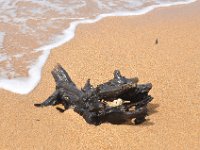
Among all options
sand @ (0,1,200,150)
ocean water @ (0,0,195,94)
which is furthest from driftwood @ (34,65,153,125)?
ocean water @ (0,0,195,94)

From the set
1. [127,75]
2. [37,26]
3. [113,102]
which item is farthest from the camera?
[37,26]

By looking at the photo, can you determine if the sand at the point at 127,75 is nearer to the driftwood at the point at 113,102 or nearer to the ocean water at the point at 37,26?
the driftwood at the point at 113,102

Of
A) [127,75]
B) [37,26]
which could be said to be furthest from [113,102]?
[37,26]

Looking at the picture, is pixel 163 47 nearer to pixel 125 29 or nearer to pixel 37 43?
pixel 125 29

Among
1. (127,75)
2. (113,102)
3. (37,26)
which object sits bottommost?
(37,26)

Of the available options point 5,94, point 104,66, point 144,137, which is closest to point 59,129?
point 144,137

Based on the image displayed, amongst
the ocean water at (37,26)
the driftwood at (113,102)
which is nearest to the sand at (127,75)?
the driftwood at (113,102)

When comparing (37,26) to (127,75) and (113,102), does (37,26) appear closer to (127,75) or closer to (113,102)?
(127,75)
